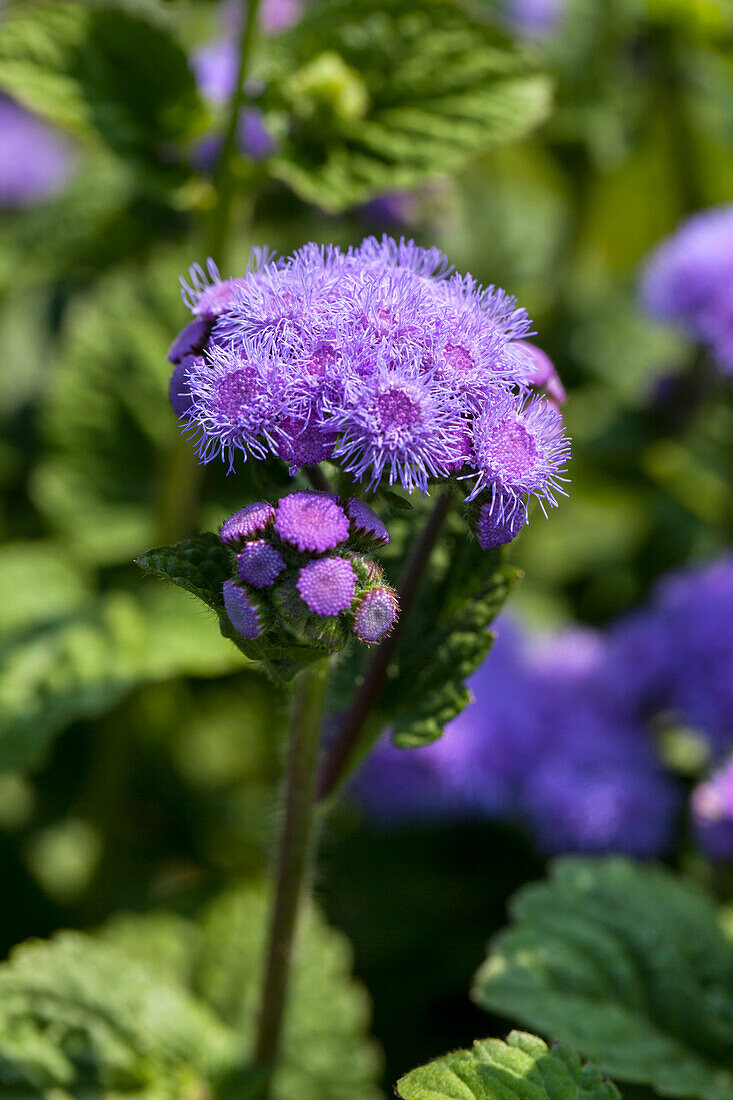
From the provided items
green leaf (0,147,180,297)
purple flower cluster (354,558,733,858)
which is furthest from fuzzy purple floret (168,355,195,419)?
green leaf (0,147,180,297)

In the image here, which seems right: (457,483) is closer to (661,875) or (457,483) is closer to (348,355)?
(348,355)

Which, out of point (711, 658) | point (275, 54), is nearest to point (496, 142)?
point (275, 54)

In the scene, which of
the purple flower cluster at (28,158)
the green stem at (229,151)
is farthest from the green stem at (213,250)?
the purple flower cluster at (28,158)

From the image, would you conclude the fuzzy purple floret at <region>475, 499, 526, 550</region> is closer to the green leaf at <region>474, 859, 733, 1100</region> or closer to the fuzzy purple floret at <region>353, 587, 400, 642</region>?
the fuzzy purple floret at <region>353, 587, 400, 642</region>

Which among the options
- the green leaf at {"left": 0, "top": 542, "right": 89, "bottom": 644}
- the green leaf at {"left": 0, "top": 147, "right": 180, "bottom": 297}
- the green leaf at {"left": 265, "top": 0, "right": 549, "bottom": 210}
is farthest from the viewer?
the green leaf at {"left": 0, "top": 147, "right": 180, "bottom": 297}

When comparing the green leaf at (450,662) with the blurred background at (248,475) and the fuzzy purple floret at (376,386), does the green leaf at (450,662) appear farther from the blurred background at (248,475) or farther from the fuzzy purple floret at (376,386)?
the blurred background at (248,475)

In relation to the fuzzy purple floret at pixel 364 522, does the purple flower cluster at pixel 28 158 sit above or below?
above
